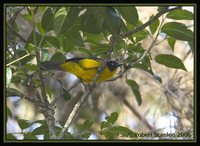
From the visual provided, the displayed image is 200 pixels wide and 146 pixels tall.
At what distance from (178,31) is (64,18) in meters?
0.61

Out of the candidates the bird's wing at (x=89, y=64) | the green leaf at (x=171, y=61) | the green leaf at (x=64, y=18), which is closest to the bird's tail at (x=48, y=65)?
the green leaf at (x=64, y=18)

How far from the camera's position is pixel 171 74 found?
4.67m

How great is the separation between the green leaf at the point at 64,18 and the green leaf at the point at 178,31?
51 centimetres

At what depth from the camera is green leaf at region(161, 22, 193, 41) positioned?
7.27ft

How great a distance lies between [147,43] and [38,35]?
2617 mm

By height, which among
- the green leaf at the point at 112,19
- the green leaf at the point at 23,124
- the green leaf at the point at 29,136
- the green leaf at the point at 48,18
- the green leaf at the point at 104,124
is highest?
the green leaf at the point at 48,18

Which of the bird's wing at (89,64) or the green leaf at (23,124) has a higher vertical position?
the bird's wing at (89,64)

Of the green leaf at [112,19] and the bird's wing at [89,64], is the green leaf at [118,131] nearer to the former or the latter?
the green leaf at [112,19]

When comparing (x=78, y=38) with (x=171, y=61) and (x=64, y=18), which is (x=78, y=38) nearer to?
(x=64, y=18)

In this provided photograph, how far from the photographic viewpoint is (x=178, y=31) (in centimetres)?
225

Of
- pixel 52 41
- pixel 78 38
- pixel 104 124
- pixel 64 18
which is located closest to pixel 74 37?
pixel 78 38

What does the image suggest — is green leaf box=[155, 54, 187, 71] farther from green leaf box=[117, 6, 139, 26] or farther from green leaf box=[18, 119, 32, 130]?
green leaf box=[18, 119, 32, 130]

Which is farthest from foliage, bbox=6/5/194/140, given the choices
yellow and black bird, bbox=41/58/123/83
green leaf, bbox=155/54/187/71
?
yellow and black bird, bbox=41/58/123/83

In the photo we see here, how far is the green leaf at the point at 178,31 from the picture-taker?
7.27ft
